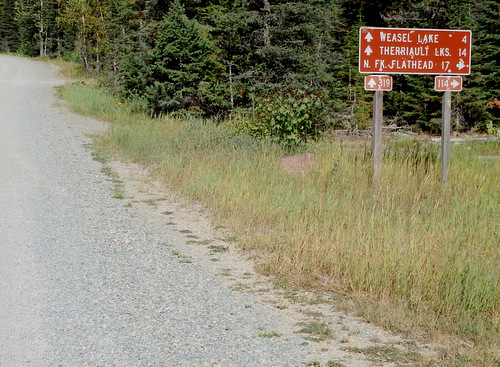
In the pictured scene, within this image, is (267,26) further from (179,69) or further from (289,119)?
(289,119)

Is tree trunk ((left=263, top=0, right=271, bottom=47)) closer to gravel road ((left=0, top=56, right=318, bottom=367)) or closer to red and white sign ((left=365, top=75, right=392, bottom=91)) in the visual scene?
red and white sign ((left=365, top=75, right=392, bottom=91))

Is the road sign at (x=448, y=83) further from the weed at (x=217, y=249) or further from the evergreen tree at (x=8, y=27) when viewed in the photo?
the evergreen tree at (x=8, y=27)

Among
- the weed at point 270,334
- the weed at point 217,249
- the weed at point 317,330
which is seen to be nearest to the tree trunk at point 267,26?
the weed at point 217,249

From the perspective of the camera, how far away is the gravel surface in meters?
3.88

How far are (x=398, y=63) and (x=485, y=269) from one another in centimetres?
480

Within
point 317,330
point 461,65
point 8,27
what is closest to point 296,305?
point 317,330

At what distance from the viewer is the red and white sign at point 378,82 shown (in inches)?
351

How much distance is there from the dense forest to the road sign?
3.01 meters

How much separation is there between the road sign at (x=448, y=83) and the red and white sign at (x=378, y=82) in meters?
0.78

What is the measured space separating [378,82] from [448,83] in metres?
1.14

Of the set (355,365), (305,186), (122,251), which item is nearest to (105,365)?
(355,365)

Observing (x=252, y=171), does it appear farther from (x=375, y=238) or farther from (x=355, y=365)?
(x=355, y=365)

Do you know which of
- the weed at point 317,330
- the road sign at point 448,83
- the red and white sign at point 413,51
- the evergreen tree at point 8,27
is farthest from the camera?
the evergreen tree at point 8,27

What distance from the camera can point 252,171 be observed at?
9305 mm
